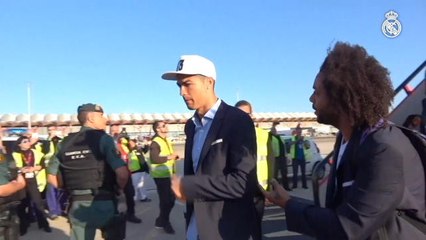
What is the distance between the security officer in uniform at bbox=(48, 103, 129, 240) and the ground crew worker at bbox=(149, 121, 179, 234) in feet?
10.3

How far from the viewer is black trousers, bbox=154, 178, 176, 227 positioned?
7.21 meters

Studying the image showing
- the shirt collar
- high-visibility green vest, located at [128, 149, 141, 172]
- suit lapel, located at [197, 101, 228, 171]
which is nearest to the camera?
suit lapel, located at [197, 101, 228, 171]

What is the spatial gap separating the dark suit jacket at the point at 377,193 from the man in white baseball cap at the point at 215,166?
24.5 inches

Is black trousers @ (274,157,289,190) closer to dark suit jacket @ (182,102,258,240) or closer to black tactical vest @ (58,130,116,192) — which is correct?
black tactical vest @ (58,130,116,192)

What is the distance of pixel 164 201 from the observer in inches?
284

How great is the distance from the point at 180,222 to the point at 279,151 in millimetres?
4054

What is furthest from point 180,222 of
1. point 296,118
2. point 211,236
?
point 296,118

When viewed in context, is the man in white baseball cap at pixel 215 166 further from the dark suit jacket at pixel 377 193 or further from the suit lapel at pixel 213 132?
the dark suit jacket at pixel 377 193

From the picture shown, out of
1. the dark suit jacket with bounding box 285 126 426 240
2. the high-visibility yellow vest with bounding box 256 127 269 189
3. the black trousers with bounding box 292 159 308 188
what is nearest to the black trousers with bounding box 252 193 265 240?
the dark suit jacket with bounding box 285 126 426 240

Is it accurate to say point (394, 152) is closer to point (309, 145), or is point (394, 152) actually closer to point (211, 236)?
point (211, 236)

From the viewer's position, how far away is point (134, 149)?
984 cm

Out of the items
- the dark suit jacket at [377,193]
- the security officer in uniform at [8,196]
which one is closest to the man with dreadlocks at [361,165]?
the dark suit jacket at [377,193]

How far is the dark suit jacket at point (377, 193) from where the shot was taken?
58.7 inches

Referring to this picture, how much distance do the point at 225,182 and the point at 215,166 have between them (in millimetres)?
136
